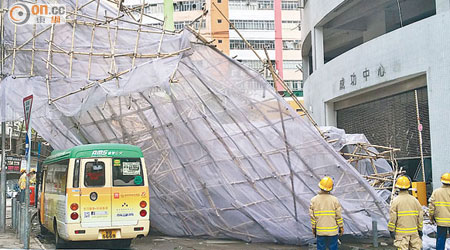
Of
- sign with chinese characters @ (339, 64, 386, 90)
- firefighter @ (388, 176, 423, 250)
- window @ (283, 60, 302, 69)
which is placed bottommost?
firefighter @ (388, 176, 423, 250)

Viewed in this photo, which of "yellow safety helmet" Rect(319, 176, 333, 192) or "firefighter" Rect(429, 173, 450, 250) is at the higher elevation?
"yellow safety helmet" Rect(319, 176, 333, 192)

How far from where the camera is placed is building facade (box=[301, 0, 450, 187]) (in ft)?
48.5

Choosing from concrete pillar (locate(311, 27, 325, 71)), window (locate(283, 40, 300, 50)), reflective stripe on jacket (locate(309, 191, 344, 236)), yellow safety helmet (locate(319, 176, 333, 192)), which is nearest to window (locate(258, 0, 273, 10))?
window (locate(283, 40, 300, 50))

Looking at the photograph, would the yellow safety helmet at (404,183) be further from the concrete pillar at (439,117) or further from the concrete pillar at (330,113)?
the concrete pillar at (330,113)

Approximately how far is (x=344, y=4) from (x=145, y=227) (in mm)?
14312

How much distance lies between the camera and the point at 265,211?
11.0 metres

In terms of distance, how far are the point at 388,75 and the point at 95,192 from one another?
444 inches

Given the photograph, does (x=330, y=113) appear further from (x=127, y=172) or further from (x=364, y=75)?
(x=127, y=172)

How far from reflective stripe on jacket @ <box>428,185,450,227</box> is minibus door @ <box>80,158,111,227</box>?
612 cm

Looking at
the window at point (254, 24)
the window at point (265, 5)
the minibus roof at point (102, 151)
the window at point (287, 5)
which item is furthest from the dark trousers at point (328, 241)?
the window at point (287, 5)

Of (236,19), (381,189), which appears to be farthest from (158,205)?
(236,19)

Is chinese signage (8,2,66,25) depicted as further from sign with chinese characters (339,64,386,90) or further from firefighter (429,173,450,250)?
A: sign with chinese characters (339,64,386,90)

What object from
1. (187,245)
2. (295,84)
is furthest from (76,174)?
(295,84)

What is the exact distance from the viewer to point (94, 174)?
10.0m
